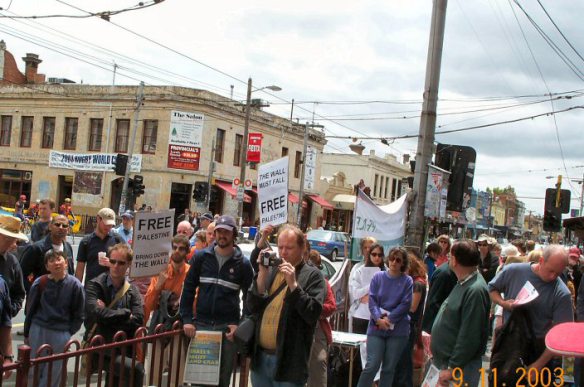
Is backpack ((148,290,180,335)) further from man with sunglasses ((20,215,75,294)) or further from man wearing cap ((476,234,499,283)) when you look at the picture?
man wearing cap ((476,234,499,283))

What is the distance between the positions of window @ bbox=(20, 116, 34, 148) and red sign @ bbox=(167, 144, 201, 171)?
10446mm

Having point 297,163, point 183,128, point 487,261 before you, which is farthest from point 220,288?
point 297,163

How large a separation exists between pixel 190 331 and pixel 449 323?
2.08 meters

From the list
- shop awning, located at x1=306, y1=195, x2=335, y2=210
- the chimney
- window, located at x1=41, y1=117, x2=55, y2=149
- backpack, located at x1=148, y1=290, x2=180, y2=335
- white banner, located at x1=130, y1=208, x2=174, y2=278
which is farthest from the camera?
shop awning, located at x1=306, y1=195, x2=335, y2=210

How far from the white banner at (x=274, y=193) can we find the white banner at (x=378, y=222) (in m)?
1.12

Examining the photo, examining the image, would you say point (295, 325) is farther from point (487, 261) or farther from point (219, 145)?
point (219, 145)

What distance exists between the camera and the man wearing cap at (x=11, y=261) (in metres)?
5.16

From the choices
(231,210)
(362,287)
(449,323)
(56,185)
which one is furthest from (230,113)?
(449,323)

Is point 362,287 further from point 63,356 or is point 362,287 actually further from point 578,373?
point 63,356

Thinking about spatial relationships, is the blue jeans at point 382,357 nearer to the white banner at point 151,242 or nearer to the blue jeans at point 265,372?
the blue jeans at point 265,372

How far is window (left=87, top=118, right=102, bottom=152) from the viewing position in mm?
37000

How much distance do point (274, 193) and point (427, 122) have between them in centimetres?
270

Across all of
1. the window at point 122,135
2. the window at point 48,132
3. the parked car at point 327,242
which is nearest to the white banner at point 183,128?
the window at point 122,135

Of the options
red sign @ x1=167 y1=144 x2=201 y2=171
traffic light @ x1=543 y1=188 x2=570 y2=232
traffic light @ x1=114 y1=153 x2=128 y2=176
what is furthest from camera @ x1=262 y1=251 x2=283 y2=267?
red sign @ x1=167 y1=144 x2=201 y2=171
